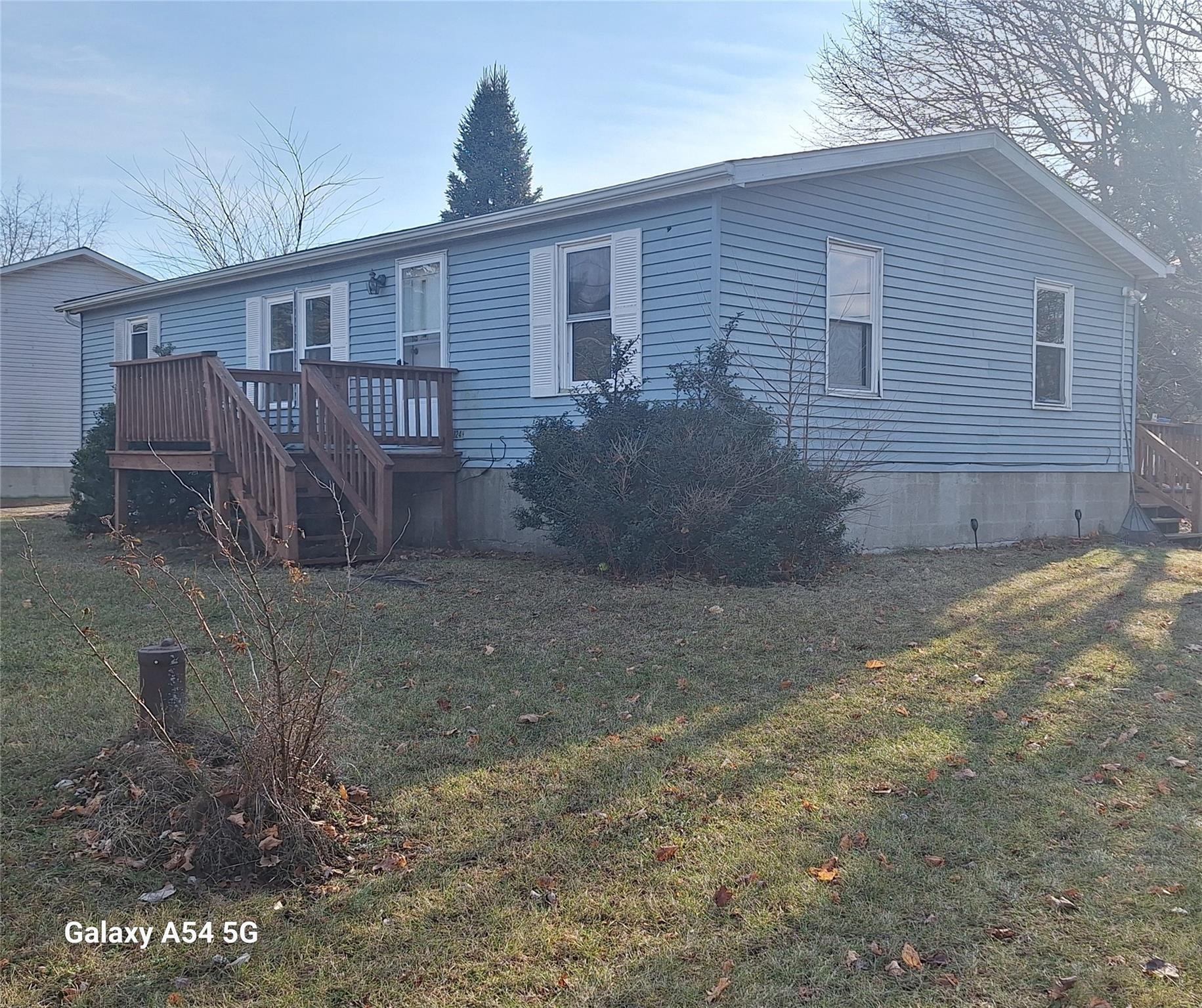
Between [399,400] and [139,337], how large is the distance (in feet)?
28.3

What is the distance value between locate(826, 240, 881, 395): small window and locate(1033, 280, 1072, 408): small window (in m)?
3.50

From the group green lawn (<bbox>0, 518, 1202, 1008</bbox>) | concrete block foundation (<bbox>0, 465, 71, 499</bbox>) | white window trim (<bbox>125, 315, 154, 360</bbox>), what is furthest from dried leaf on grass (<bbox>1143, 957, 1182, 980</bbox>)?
concrete block foundation (<bbox>0, 465, 71, 499</bbox>)

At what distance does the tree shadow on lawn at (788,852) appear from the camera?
11.0 feet

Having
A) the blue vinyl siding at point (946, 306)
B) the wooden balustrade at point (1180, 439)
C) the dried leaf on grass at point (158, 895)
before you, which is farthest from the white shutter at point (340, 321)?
the wooden balustrade at point (1180, 439)

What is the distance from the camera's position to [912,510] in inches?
490

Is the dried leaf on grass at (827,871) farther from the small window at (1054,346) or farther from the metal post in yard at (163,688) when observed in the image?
the small window at (1054,346)

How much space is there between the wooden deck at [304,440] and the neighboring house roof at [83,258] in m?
12.1

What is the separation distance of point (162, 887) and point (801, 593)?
5.92 meters

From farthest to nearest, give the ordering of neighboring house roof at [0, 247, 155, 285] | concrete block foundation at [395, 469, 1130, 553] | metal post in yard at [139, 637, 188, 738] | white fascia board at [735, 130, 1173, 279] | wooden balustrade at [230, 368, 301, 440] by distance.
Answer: neighboring house roof at [0, 247, 155, 285] → concrete block foundation at [395, 469, 1130, 553] → wooden balustrade at [230, 368, 301, 440] → white fascia board at [735, 130, 1173, 279] → metal post in yard at [139, 637, 188, 738]

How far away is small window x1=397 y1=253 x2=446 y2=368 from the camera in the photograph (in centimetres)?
1318

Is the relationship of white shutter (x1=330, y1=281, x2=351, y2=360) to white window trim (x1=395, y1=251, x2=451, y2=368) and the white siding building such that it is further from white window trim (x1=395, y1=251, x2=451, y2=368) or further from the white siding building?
the white siding building

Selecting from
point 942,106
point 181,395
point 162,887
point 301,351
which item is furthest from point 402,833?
point 942,106

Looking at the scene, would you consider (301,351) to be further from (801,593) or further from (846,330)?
(801,593)

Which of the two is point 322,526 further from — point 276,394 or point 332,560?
point 276,394
